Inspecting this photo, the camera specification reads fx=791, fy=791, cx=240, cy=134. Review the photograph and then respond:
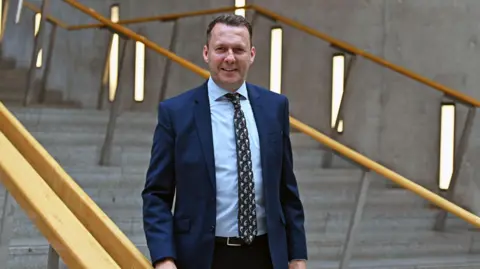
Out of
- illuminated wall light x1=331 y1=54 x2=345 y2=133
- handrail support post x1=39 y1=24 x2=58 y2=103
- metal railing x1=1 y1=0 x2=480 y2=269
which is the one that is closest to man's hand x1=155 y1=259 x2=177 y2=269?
metal railing x1=1 y1=0 x2=480 y2=269

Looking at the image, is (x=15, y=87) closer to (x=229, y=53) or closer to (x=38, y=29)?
(x=38, y=29)

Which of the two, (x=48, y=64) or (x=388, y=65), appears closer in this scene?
(x=388, y=65)

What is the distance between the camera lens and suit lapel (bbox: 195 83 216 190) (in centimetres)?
184

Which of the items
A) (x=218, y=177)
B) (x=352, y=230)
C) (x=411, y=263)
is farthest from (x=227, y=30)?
(x=411, y=263)

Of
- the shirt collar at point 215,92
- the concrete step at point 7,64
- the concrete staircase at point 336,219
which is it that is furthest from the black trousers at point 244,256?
the concrete step at point 7,64

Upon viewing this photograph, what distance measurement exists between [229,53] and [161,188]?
357 mm

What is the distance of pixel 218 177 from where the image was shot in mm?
1854

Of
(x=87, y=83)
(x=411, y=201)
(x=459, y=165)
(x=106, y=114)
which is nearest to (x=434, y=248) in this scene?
(x=411, y=201)

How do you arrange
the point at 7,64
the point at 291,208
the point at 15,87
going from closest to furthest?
the point at 291,208 < the point at 15,87 < the point at 7,64

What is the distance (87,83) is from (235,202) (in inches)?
220

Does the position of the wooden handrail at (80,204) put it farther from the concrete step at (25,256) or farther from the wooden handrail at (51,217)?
the concrete step at (25,256)

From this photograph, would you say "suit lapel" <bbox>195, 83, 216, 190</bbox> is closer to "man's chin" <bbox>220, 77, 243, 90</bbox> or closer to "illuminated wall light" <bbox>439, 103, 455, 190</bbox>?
"man's chin" <bbox>220, 77, 243, 90</bbox>

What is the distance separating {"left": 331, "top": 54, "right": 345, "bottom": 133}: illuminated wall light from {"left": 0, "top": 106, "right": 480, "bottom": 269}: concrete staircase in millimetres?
1338

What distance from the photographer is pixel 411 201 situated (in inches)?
133
